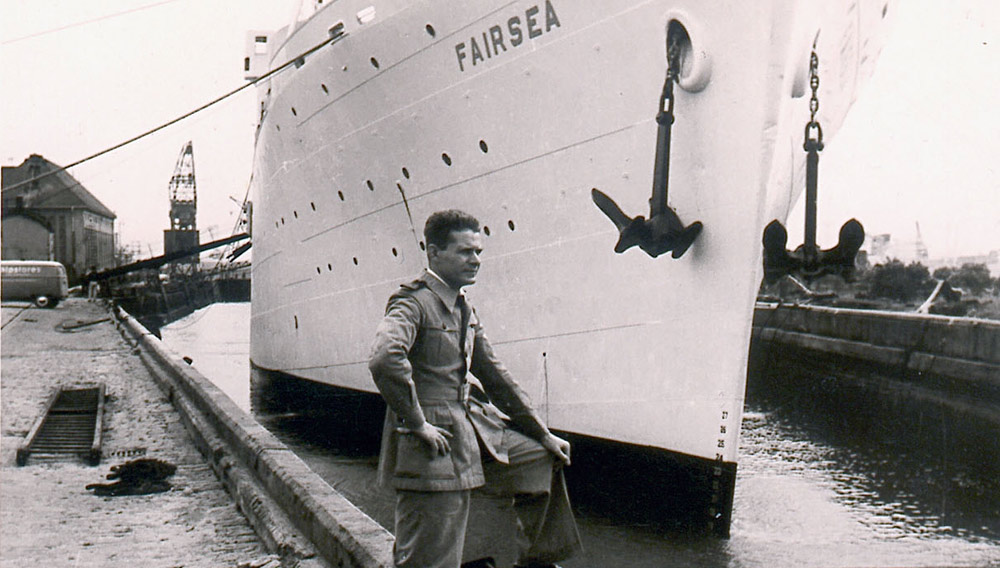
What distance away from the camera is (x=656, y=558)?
507 centimetres

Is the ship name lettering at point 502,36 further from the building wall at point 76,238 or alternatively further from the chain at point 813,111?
the building wall at point 76,238

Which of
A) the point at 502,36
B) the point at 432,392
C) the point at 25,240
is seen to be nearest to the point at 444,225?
the point at 432,392

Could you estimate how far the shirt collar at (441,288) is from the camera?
2.22m

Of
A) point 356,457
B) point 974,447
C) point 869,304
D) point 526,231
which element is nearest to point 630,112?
point 526,231

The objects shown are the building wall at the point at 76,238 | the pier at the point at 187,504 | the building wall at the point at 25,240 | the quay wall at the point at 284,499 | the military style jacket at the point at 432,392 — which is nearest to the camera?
the military style jacket at the point at 432,392

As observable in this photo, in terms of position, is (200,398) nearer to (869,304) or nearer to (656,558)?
(656,558)

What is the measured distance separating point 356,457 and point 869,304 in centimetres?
1342

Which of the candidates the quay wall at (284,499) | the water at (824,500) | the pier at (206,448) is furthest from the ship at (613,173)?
the quay wall at (284,499)

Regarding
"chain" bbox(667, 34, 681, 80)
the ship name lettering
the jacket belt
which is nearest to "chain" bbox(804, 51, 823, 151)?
"chain" bbox(667, 34, 681, 80)

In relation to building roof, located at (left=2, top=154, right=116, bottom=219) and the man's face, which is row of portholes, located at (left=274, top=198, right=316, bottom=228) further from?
building roof, located at (left=2, top=154, right=116, bottom=219)

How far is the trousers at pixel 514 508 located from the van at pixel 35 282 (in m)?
23.3

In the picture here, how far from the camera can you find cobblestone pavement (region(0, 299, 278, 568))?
139 inches

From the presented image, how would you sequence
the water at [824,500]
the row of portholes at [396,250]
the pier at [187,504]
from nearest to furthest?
the pier at [187,504] → the water at [824,500] → the row of portholes at [396,250]

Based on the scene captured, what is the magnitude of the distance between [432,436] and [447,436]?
0.10 m
